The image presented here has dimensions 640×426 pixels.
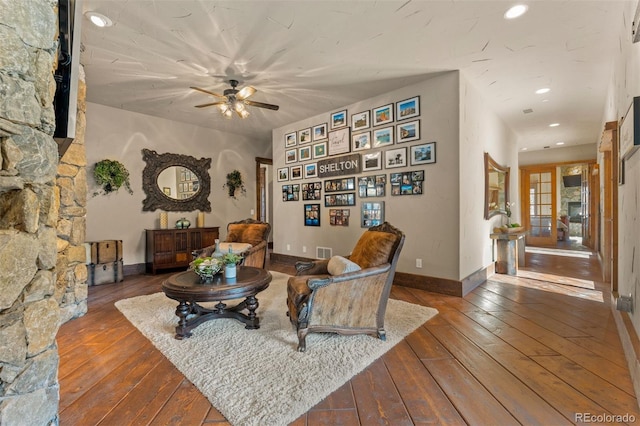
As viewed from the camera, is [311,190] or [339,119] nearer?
[339,119]

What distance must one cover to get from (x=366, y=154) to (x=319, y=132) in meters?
1.16

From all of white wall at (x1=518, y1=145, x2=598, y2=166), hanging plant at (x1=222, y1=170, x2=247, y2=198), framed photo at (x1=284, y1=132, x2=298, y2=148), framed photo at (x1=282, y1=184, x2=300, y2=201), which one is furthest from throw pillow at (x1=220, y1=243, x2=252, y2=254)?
white wall at (x1=518, y1=145, x2=598, y2=166)

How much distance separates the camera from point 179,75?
3.78 m

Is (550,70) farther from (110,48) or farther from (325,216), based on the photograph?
(110,48)

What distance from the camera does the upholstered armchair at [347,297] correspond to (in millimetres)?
2266

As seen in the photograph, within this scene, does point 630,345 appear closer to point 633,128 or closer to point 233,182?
point 633,128

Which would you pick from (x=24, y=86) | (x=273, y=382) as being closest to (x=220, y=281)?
(x=273, y=382)

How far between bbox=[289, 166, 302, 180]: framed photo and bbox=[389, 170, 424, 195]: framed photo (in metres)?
1.98

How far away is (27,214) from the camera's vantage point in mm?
1120

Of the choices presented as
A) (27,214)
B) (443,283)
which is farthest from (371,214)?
(27,214)

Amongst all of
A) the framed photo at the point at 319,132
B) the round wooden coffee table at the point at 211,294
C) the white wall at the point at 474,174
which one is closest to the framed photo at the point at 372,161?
the framed photo at the point at 319,132

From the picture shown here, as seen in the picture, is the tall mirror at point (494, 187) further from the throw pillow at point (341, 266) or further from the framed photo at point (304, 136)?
the throw pillow at point (341, 266)

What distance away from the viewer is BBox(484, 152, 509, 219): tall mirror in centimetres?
463

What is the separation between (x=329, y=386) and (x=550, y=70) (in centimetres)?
451
